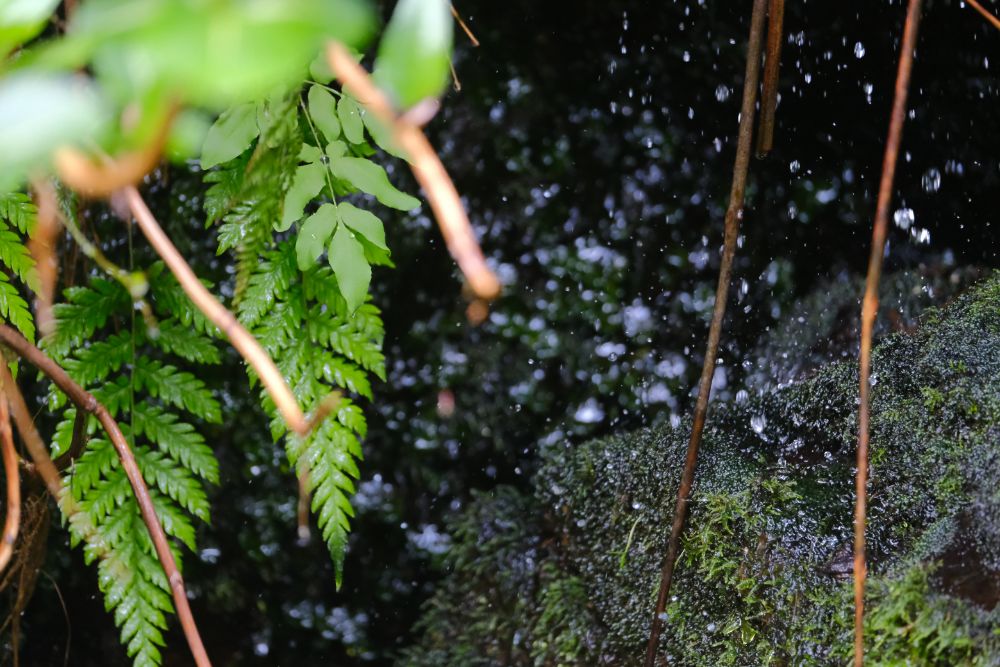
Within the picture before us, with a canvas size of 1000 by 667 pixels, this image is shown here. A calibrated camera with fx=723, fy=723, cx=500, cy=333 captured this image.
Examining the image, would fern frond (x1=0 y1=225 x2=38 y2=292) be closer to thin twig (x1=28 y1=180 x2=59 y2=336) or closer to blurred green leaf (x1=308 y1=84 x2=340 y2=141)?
thin twig (x1=28 y1=180 x2=59 y2=336)

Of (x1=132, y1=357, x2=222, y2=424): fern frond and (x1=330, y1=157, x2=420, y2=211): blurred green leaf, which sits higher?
(x1=330, y1=157, x2=420, y2=211): blurred green leaf

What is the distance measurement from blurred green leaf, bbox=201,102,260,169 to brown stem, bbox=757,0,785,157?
1.27m

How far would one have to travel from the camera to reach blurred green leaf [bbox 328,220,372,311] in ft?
5.16

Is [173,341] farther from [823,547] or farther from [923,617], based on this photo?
[923,617]

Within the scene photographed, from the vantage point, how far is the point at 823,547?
170 centimetres

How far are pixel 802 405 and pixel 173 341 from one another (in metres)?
1.84

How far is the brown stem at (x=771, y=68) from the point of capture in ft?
5.87

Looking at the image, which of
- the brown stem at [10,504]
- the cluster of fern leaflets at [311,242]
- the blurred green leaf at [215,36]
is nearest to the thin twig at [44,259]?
the cluster of fern leaflets at [311,242]

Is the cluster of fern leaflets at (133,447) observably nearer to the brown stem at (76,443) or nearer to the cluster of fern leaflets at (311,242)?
the brown stem at (76,443)

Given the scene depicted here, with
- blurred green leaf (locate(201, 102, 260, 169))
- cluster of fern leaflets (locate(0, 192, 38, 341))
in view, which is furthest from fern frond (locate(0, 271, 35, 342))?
blurred green leaf (locate(201, 102, 260, 169))

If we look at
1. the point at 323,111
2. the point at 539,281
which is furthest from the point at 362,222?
the point at 539,281

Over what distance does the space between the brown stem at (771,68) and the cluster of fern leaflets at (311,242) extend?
1022 mm

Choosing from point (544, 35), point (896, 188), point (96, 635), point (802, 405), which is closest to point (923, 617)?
point (802, 405)

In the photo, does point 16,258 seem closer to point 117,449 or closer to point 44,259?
point 44,259
